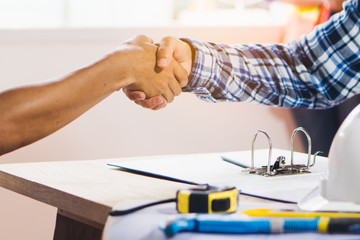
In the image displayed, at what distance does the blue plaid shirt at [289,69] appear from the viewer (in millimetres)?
1350

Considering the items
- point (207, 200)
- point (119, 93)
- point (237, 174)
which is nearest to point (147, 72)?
point (237, 174)

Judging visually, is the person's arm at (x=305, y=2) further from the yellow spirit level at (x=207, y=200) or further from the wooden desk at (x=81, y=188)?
the yellow spirit level at (x=207, y=200)

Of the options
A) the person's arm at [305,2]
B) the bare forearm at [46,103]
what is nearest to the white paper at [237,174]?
the bare forearm at [46,103]

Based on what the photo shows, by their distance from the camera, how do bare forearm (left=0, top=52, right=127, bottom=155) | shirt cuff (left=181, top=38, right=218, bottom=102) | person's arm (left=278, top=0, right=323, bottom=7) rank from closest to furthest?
bare forearm (left=0, top=52, right=127, bottom=155) → shirt cuff (left=181, top=38, right=218, bottom=102) → person's arm (left=278, top=0, right=323, bottom=7)

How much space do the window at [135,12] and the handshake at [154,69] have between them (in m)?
1.01

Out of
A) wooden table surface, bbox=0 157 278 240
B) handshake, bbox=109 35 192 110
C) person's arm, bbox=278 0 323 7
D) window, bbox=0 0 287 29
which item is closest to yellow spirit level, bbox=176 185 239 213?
wooden table surface, bbox=0 157 278 240

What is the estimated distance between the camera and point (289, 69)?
1.43 metres

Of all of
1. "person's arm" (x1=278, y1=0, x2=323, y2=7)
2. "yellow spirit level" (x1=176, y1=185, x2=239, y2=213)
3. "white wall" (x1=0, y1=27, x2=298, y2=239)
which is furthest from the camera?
"person's arm" (x1=278, y1=0, x2=323, y2=7)

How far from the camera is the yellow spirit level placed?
63cm

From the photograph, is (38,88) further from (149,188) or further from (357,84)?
(357,84)

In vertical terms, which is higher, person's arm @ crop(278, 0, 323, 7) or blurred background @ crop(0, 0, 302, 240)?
person's arm @ crop(278, 0, 323, 7)

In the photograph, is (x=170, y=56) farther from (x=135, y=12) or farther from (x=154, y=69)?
(x=135, y=12)

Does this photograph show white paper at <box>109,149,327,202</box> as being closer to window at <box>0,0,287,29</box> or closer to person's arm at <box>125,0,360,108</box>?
person's arm at <box>125,0,360,108</box>

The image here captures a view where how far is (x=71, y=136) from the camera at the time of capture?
2.24 m
